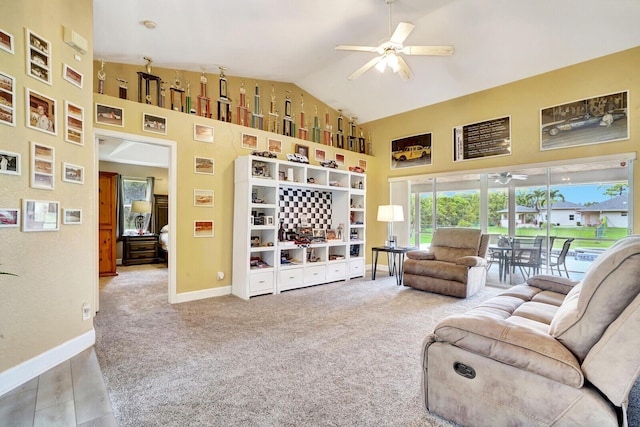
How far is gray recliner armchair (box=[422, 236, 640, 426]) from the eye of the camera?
50.1 inches

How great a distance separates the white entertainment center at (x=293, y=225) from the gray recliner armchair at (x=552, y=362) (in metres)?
3.12

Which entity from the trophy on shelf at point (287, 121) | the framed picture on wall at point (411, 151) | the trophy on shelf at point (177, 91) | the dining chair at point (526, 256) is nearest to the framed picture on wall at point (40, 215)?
the trophy on shelf at point (177, 91)

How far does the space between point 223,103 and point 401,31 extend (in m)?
2.87

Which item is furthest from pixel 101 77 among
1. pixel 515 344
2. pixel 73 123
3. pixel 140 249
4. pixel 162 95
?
pixel 515 344

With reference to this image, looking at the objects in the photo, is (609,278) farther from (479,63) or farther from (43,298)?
(479,63)

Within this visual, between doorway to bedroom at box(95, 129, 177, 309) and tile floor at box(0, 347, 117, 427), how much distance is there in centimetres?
414

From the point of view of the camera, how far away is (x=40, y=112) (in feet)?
7.65

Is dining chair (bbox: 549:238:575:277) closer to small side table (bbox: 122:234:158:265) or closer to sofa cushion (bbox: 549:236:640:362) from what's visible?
sofa cushion (bbox: 549:236:640:362)

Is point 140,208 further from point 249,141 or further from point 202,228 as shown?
point 249,141

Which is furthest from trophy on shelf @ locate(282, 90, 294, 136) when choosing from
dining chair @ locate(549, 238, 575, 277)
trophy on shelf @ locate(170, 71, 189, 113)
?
dining chair @ locate(549, 238, 575, 277)

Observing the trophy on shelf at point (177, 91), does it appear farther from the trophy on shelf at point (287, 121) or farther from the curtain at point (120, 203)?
the curtain at point (120, 203)

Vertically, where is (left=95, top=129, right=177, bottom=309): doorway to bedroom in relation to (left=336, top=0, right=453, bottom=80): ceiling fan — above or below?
below

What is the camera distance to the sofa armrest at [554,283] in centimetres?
278

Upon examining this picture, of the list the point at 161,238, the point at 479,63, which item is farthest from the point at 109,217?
the point at 479,63
